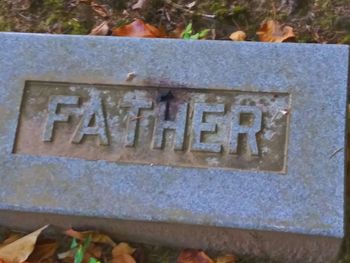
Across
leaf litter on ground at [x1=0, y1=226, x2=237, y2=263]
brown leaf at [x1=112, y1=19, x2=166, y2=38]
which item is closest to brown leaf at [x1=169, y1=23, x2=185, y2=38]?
brown leaf at [x1=112, y1=19, x2=166, y2=38]

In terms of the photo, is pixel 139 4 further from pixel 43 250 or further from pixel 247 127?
pixel 43 250

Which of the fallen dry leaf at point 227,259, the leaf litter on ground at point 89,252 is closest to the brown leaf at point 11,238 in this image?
the leaf litter on ground at point 89,252

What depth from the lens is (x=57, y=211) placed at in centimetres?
177

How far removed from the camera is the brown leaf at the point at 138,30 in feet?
7.49

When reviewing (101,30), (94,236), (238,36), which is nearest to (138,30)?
(101,30)

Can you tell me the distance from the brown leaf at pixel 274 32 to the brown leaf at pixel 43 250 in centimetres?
104

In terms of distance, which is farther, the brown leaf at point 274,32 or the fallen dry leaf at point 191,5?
the fallen dry leaf at point 191,5

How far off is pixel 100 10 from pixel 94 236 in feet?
3.21

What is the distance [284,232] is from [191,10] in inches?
41.2

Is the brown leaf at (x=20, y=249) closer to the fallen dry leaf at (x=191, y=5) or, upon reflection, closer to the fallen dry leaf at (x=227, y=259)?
the fallen dry leaf at (x=227, y=259)

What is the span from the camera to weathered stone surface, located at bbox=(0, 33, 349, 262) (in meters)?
1.70

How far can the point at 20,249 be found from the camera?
1.84m

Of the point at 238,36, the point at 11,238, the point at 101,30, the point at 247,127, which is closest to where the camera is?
the point at 247,127

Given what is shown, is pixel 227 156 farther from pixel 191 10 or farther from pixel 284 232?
pixel 191 10
